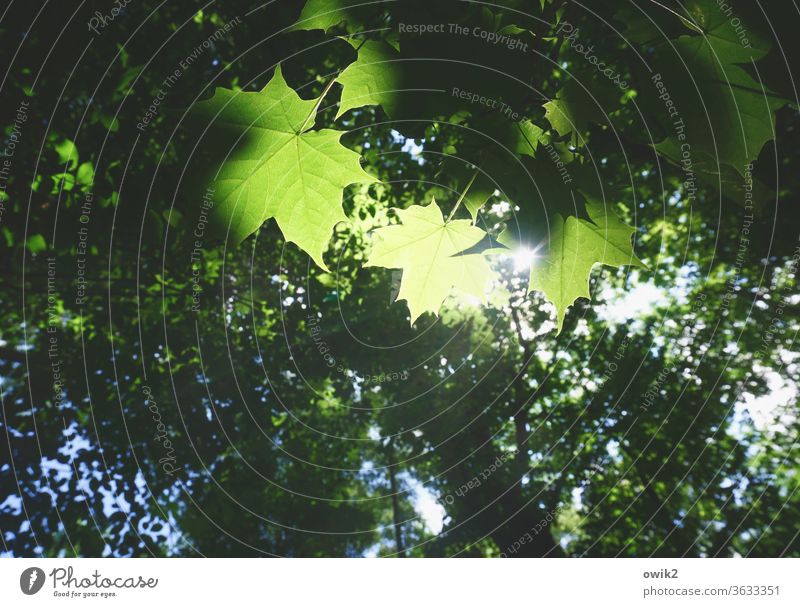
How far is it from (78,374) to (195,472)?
2819mm

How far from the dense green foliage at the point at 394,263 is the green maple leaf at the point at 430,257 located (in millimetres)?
14

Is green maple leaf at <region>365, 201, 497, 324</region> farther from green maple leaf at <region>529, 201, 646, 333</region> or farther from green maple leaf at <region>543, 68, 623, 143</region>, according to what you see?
green maple leaf at <region>543, 68, 623, 143</region>

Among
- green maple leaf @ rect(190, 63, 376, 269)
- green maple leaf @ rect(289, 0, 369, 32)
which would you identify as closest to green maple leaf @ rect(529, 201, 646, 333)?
green maple leaf @ rect(190, 63, 376, 269)

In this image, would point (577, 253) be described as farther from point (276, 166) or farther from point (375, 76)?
point (276, 166)

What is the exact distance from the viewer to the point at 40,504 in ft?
24.5

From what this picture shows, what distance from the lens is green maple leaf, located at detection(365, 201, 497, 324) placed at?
2.22 metres

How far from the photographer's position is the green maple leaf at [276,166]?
1768 mm

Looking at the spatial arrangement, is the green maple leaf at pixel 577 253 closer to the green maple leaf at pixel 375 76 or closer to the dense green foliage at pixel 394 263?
the dense green foliage at pixel 394 263

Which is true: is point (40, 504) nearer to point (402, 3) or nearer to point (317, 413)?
point (317, 413)

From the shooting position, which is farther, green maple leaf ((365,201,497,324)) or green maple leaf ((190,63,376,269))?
green maple leaf ((365,201,497,324))

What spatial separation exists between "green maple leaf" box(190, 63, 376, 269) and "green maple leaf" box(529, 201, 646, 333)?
3.02 feet

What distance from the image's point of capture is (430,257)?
92.0 inches

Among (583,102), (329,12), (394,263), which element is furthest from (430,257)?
(329,12)

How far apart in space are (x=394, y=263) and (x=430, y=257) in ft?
0.61
